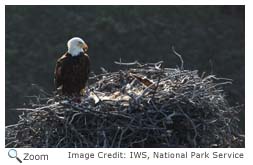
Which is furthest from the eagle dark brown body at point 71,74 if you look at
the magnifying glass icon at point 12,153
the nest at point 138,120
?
the magnifying glass icon at point 12,153

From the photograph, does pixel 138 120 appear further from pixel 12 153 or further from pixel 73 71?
pixel 73 71

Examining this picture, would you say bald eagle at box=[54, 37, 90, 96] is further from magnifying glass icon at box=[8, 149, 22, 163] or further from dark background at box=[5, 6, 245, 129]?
dark background at box=[5, 6, 245, 129]

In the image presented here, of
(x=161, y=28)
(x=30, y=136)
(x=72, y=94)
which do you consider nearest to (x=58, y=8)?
(x=161, y=28)

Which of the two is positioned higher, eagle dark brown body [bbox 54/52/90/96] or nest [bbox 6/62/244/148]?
eagle dark brown body [bbox 54/52/90/96]

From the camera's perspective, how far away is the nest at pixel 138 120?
17.5 feet

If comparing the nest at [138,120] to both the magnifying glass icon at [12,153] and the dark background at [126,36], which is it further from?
the dark background at [126,36]

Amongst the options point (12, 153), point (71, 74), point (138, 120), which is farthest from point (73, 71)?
point (12, 153)

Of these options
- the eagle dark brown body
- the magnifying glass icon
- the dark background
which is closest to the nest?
the magnifying glass icon

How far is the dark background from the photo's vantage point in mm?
A: 10867

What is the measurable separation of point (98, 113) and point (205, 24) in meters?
6.72

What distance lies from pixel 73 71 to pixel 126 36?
501 cm

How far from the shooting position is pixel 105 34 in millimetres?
11508

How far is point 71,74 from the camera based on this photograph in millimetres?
6492

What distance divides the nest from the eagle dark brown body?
67cm
